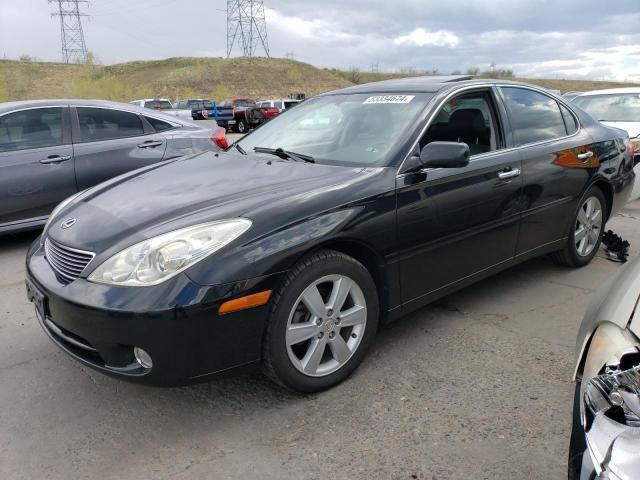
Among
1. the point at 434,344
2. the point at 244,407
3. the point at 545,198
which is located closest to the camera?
the point at 244,407

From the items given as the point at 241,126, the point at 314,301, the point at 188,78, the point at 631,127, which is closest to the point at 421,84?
the point at 314,301

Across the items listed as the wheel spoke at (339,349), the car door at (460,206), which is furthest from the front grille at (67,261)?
the car door at (460,206)

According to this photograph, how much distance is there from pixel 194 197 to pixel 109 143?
3.47 metres

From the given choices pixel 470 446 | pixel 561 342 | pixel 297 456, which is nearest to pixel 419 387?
pixel 470 446

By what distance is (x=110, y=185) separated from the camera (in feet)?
11.1

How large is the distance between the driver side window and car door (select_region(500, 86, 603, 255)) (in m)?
0.20

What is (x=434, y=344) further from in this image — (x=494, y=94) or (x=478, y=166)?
(x=494, y=94)

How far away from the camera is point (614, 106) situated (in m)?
8.95

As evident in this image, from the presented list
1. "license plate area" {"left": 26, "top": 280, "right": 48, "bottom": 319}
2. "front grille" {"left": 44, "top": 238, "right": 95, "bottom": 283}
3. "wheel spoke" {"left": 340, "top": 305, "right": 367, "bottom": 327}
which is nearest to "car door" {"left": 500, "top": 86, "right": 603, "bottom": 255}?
"wheel spoke" {"left": 340, "top": 305, "right": 367, "bottom": 327}

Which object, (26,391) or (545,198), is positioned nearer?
(26,391)

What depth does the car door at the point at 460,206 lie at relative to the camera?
3086mm

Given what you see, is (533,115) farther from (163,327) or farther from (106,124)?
(106,124)

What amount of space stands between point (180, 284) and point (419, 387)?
1384 mm

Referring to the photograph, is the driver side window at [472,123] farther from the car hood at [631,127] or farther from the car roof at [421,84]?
the car hood at [631,127]
